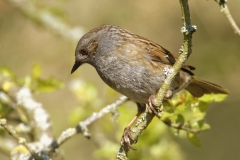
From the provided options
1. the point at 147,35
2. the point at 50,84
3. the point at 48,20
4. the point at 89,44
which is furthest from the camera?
the point at 147,35

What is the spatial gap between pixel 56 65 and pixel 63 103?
22.0 inches

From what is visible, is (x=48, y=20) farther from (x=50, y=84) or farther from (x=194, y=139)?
(x=194, y=139)

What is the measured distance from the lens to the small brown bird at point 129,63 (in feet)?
13.1

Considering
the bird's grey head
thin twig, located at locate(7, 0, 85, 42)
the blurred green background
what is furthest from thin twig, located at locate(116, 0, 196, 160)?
the blurred green background

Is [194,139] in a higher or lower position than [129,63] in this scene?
lower

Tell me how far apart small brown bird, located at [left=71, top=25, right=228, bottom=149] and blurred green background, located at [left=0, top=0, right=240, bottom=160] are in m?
1.30

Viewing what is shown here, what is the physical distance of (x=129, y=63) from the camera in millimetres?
4020

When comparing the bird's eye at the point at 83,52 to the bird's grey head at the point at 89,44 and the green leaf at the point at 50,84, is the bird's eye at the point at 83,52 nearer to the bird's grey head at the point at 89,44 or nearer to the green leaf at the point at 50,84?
the bird's grey head at the point at 89,44

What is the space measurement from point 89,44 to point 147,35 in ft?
8.38

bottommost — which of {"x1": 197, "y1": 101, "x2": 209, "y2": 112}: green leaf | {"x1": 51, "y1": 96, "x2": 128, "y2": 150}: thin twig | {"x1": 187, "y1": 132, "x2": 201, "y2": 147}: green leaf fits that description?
{"x1": 187, "y1": 132, "x2": 201, "y2": 147}: green leaf

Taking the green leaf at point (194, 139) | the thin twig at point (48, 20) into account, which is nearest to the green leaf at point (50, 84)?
the green leaf at point (194, 139)

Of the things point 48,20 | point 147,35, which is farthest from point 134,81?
point 147,35

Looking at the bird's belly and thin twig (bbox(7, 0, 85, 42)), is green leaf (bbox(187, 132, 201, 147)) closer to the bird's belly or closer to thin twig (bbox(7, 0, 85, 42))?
the bird's belly

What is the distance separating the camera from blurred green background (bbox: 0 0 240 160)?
6102 millimetres
